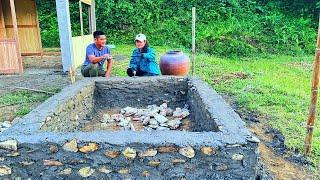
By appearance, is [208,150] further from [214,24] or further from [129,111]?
[214,24]

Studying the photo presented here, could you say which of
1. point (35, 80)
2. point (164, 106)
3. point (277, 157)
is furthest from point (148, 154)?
point (35, 80)

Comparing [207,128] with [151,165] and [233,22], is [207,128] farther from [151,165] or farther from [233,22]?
[233,22]

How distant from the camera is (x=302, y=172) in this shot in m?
3.14

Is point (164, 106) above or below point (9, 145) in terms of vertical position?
→ below

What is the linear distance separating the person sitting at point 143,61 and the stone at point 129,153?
10.5 ft

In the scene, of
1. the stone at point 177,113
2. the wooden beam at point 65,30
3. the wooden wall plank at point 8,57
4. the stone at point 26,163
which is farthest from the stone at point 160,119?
the wooden wall plank at point 8,57

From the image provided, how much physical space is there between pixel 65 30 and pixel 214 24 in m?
8.94

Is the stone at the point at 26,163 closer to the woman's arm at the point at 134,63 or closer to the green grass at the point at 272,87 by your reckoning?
the green grass at the point at 272,87

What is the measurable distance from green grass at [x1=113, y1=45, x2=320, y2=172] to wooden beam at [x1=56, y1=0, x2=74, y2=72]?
1159 mm

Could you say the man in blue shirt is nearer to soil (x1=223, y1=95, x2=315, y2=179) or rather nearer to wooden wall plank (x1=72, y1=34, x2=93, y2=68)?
wooden wall plank (x1=72, y1=34, x2=93, y2=68)

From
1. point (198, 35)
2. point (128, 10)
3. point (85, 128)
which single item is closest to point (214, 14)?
point (198, 35)

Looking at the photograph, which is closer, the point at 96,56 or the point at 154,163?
the point at 154,163

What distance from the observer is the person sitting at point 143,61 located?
5457mm

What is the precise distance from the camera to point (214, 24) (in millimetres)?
14672
